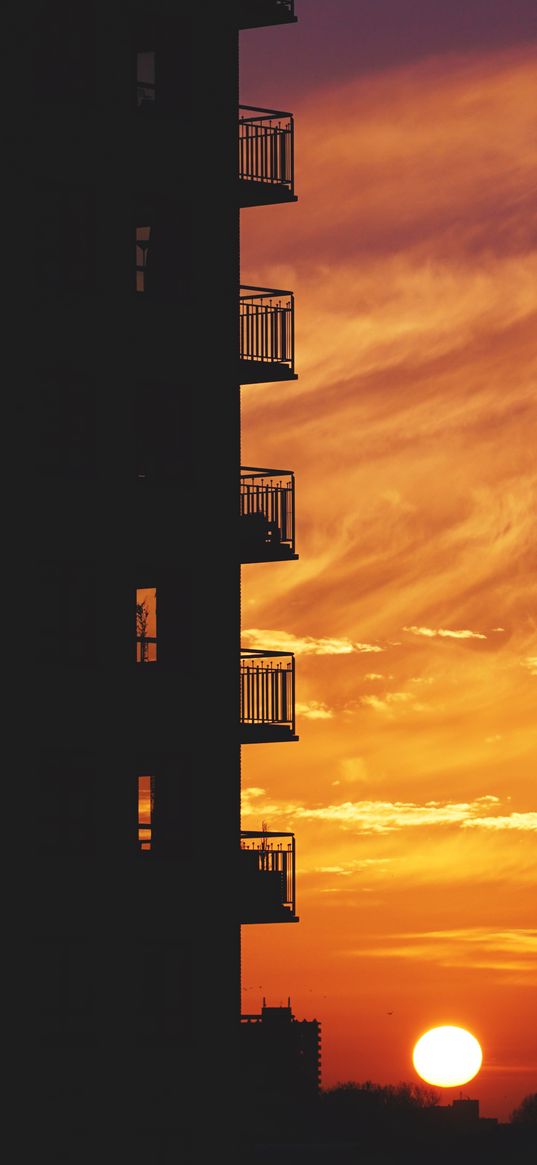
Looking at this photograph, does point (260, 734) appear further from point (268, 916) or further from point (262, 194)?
point (262, 194)

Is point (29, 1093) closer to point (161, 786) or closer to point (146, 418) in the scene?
point (161, 786)

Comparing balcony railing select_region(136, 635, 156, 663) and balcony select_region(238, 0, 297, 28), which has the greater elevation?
balcony select_region(238, 0, 297, 28)

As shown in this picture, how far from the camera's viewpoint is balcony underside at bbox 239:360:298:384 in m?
43.4

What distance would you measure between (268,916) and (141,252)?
13.2 meters

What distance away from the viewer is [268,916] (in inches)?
1661

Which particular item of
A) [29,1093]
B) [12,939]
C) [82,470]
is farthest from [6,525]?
[29,1093]

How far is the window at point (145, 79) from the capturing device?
142 feet

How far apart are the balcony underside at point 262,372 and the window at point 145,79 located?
5.45m

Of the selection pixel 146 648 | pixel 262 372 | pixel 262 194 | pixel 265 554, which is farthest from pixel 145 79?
pixel 146 648

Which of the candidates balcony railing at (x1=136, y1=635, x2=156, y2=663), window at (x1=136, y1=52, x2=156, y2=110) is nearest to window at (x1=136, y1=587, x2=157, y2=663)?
balcony railing at (x1=136, y1=635, x2=156, y2=663)

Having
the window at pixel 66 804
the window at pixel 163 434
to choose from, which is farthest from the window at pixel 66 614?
the window at pixel 163 434

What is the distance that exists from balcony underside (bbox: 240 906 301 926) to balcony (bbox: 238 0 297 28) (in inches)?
737

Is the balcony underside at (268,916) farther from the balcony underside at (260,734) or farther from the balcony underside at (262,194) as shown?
the balcony underside at (262,194)

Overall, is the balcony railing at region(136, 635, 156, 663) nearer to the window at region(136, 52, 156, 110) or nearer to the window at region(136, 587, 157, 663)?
the window at region(136, 587, 157, 663)
